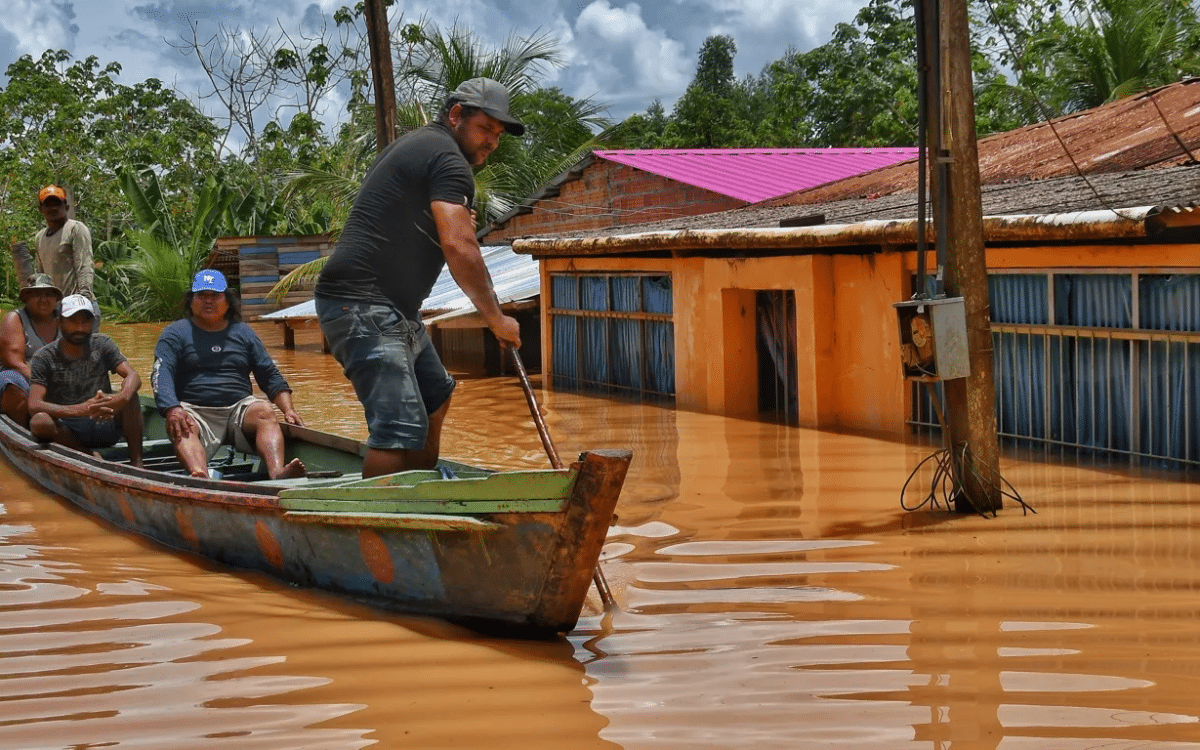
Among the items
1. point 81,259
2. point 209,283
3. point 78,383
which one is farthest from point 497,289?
point 209,283

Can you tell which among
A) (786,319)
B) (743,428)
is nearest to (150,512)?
(743,428)

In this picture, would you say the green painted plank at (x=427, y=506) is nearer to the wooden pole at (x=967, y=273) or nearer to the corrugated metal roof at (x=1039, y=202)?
the wooden pole at (x=967, y=273)

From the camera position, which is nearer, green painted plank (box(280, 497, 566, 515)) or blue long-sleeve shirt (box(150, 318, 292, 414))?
green painted plank (box(280, 497, 566, 515))

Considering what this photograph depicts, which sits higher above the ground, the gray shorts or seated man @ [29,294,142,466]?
seated man @ [29,294,142,466]

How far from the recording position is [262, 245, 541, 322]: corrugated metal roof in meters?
17.0

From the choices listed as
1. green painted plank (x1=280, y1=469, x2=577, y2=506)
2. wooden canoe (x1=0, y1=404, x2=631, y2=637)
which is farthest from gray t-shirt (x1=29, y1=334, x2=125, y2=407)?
green painted plank (x1=280, y1=469, x2=577, y2=506)

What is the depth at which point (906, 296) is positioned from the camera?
10.7 m

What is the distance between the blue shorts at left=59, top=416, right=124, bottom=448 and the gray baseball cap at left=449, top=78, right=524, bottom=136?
173 inches

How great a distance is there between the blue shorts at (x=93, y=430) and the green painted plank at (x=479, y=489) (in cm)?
387

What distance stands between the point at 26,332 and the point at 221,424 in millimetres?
2306

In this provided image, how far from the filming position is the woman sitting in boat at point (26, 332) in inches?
363

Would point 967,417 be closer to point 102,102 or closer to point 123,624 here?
point 123,624

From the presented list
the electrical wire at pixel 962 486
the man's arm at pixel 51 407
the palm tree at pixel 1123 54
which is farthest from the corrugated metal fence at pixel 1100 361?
the palm tree at pixel 1123 54

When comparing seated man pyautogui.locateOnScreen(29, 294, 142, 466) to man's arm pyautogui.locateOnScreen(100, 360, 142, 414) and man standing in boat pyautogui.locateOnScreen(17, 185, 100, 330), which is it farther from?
man standing in boat pyautogui.locateOnScreen(17, 185, 100, 330)
